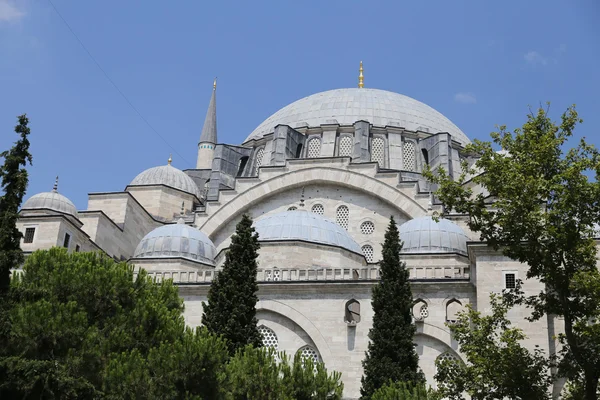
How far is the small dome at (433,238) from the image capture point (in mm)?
28047

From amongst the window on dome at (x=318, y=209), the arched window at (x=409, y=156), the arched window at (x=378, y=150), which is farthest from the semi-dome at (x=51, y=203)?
the arched window at (x=409, y=156)

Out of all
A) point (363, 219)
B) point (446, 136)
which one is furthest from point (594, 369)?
point (446, 136)

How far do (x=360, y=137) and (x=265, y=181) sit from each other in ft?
16.9

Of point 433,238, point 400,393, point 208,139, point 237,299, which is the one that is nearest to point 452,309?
point 433,238

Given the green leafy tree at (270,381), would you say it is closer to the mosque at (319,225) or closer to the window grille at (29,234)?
the mosque at (319,225)

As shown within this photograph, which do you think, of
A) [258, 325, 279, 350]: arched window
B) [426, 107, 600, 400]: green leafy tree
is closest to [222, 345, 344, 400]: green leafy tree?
[426, 107, 600, 400]: green leafy tree

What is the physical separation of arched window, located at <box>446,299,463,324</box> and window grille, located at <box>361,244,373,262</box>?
692cm

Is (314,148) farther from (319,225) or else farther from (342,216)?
(319,225)

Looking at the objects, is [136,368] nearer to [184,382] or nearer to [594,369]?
[184,382]

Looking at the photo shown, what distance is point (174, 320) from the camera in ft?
65.3

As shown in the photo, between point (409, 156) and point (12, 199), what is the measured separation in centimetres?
2341

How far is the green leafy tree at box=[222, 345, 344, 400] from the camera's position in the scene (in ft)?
58.9

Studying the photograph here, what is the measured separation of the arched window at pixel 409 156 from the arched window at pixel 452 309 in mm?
13008

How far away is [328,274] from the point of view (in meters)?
26.0
